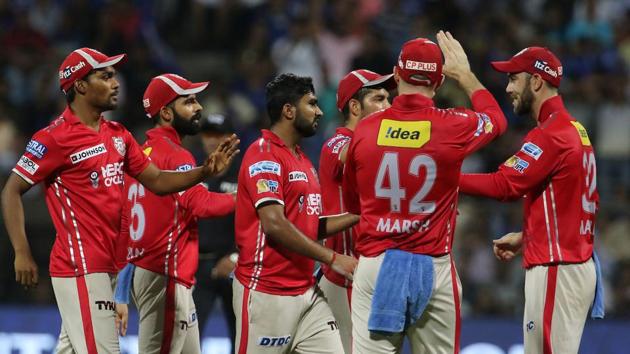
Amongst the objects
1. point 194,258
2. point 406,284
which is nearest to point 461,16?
point 194,258

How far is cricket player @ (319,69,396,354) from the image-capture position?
27.6ft

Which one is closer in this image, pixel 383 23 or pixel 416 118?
pixel 416 118

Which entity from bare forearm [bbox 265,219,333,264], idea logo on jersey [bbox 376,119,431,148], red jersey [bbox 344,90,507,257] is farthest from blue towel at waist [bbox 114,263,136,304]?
idea logo on jersey [bbox 376,119,431,148]

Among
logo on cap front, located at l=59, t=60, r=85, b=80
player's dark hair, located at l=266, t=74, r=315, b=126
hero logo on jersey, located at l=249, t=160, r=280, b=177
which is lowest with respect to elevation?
hero logo on jersey, located at l=249, t=160, r=280, b=177

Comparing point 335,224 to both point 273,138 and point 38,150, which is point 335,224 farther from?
point 38,150

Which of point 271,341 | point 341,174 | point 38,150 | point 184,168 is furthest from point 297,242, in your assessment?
point 38,150

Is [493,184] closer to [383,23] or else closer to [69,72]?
[69,72]

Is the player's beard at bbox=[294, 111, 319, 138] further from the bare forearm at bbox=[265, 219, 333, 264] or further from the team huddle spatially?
the bare forearm at bbox=[265, 219, 333, 264]

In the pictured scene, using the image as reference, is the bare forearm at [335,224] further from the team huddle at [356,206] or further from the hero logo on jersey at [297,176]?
the hero logo on jersey at [297,176]

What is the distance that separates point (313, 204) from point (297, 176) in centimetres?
22

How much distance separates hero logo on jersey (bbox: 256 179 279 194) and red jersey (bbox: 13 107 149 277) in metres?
1.10

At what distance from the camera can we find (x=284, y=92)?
302 inches

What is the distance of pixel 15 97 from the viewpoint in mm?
15477

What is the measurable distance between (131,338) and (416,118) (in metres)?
5.44
